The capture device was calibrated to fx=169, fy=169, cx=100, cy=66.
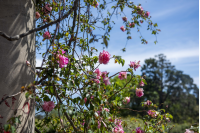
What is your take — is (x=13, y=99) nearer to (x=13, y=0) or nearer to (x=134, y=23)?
(x=13, y=0)

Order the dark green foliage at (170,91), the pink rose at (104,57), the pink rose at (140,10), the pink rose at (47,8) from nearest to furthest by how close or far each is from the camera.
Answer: the pink rose at (104,57) < the pink rose at (47,8) < the pink rose at (140,10) < the dark green foliage at (170,91)

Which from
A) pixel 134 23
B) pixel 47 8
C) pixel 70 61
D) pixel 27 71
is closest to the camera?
pixel 27 71

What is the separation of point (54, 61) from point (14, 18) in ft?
1.46

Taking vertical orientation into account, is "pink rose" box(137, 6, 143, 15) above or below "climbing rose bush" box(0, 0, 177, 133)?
above

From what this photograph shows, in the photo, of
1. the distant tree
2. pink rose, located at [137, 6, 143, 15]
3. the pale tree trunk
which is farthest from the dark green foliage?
the pale tree trunk

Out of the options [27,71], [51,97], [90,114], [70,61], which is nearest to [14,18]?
[27,71]

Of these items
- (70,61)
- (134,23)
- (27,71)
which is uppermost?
(134,23)

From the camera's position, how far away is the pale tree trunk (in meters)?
1.17

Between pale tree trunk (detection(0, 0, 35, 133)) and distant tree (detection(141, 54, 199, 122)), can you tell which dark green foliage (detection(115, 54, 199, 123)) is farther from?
pale tree trunk (detection(0, 0, 35, 133))

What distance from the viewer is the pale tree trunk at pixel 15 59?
117 cm

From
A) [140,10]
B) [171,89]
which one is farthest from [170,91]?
[140,10]

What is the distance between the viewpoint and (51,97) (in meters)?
1.36

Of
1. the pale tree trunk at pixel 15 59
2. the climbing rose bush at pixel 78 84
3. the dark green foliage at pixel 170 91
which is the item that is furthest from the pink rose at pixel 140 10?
the dark green foliage at pixel 170 91

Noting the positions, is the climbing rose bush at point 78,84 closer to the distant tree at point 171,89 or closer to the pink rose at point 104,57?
the pink rose at point 104,57
